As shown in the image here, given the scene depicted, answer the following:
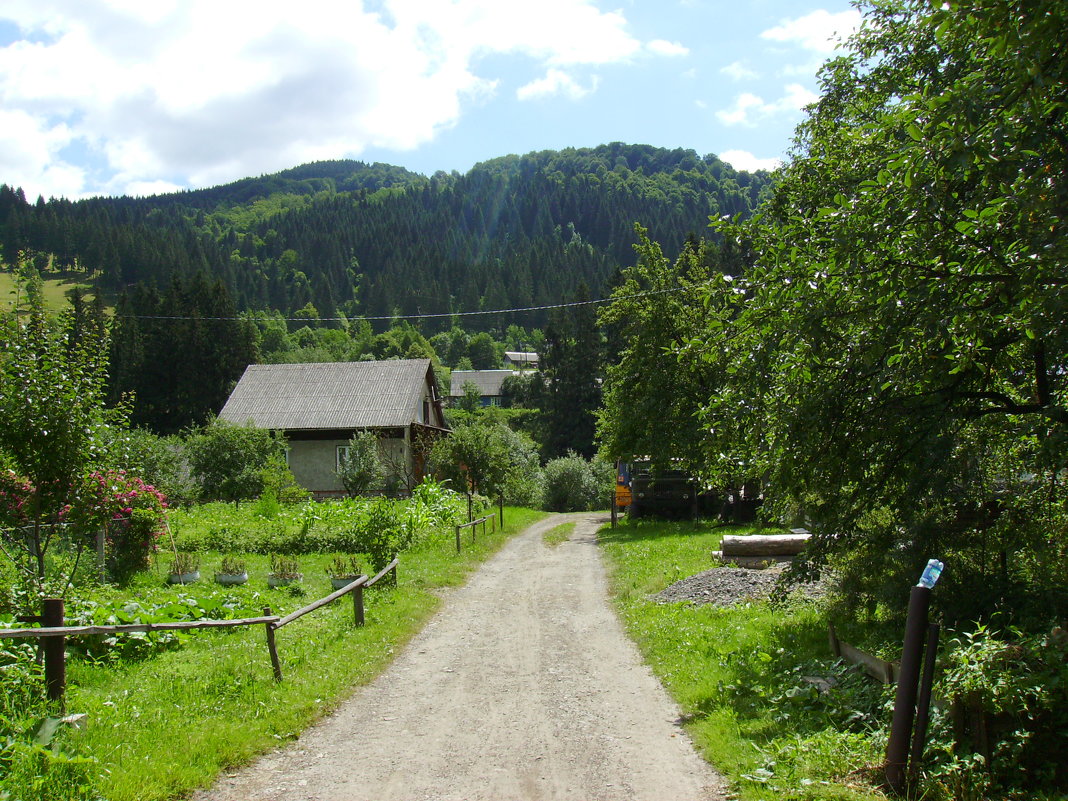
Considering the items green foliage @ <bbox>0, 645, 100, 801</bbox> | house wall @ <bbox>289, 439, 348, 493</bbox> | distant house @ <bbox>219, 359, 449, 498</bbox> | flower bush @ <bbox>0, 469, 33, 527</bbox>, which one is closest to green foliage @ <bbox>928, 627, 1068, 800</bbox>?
green foliage @ <bbox>0, 645, 100, 801</bbox>

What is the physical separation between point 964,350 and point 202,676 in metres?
7.91

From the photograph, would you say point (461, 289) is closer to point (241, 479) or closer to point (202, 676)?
point (241, 479)

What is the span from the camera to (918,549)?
25.0 ft

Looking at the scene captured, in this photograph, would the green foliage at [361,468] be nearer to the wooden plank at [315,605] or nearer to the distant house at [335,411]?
the distant house at [335,411]

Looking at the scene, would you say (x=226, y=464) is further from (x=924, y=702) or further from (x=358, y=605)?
(x=924, y=702)

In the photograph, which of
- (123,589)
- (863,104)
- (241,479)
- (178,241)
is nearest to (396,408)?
(241,479)

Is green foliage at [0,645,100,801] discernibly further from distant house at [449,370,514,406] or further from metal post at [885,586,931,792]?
distant house at [449,370,514,406]

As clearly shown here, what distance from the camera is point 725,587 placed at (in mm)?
12961

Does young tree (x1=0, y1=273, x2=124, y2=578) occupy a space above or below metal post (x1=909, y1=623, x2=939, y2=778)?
above

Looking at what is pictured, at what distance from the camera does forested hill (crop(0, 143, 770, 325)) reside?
391ft

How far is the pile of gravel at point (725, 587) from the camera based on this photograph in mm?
→ 12156

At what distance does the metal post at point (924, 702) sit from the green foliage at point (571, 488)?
41687 millimetres

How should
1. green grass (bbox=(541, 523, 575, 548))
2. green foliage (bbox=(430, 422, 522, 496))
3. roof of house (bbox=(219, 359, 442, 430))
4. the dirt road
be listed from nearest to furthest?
the dirt road → green grass (bbox=(541, 523, 575, 548)) → green foliage (bbox=(430, 422, 522, 496)) → roof of house (bbox=(219, 359, 442, 430))

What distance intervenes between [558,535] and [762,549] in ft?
39.4
